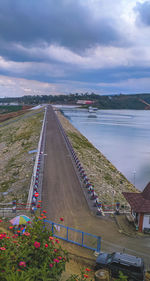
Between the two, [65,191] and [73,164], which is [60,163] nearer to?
[73,164]

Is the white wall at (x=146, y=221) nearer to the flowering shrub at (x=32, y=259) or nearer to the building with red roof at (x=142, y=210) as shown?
the building with red roof at (x=142, y=210)

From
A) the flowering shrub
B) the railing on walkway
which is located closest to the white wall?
the railing on walkway

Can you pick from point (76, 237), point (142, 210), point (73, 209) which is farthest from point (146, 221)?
point (73, 209)

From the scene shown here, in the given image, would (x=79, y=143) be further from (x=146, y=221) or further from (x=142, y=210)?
(x=142, y=210)

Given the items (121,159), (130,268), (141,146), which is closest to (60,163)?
(130,268)

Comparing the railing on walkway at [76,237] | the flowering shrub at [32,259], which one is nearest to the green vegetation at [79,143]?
the railing on walkway at [76,237]

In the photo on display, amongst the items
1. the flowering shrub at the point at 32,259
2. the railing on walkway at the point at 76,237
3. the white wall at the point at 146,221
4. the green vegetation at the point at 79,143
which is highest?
the flowering shrub at the point at 32,259

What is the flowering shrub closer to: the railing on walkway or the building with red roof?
the railing on walkway
